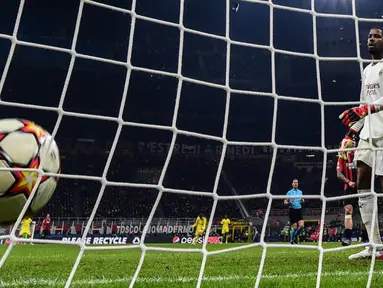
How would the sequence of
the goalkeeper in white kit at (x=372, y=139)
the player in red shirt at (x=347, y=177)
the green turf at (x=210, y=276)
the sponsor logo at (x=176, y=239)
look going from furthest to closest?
the sponsor logo at (x=176, y=239) < the player in red shirt at (x=347, y=177) < the goalkeeper in white kit at (x=372, y=139) < the green turf at (x=210, y=276)

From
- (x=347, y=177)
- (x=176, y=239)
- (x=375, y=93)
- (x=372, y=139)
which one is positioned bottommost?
(x=176, y=239)

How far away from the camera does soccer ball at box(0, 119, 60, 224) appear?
6.17 feet

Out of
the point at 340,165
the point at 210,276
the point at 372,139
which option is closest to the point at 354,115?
the point at 372,139

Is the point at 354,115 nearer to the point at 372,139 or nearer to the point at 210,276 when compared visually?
the point at 372,139

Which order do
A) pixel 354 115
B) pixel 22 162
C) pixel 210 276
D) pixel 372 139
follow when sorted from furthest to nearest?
pixel 372 139, pixel 354 115, pixel 210 276, pixel 22 162

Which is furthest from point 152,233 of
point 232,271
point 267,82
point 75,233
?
point 232,271

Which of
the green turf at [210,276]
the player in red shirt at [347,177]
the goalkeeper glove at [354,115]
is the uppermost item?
the goalkeeper glove at [354,115]

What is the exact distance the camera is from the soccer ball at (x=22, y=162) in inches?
74.0

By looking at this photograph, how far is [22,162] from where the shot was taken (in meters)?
1.89

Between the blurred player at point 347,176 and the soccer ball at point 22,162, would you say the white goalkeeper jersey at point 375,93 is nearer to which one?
the blurred player at point 347,176

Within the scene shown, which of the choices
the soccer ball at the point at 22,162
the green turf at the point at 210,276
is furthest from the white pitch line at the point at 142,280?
the soccer ball at the point at 22,162

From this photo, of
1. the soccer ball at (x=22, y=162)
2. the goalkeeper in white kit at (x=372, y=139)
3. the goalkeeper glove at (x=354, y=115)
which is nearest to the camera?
the soccer ball at (x=22, y=162)

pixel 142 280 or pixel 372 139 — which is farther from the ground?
pixel 372 139

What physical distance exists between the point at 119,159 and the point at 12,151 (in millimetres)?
15436
